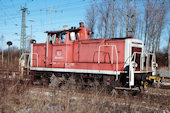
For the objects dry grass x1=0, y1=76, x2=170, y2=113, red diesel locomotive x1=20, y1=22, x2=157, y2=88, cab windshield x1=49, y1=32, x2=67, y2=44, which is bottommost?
dry grass x1=0, y1=76, x2=170, y2=113

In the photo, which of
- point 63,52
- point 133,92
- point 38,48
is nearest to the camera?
point 133,92

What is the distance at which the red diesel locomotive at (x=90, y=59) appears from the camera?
826cm

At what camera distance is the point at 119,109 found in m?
5.11

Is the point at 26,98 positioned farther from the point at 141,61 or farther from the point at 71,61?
the point at 141,61

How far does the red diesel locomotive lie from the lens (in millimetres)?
8258

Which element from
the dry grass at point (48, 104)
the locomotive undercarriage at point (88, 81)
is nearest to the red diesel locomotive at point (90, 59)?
the locomotive undercarriage at point (88, 81)

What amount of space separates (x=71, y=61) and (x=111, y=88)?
2.86 meters

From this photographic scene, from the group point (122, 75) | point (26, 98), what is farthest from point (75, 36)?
point (26, 98)

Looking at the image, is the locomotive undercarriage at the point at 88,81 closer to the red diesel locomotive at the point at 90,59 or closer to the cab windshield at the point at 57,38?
the red diesel locomotive at the point at 90,59

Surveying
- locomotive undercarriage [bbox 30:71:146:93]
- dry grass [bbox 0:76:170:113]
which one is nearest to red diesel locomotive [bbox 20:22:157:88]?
locomotive undercarriage [bbox 30:71:146:93]

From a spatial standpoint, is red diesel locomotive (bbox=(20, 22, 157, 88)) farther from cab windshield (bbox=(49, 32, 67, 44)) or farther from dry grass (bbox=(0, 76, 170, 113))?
dry grass (bbox=(0, 76, 170, 113))

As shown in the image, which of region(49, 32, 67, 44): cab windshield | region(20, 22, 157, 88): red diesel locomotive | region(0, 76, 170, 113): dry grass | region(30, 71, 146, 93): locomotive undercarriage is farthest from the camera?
region(49, 32, 67, 44): cab windshield

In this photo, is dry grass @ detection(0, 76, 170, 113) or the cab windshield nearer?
dry grass @ detection(0, 76, 170, 113)

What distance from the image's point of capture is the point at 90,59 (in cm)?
928
